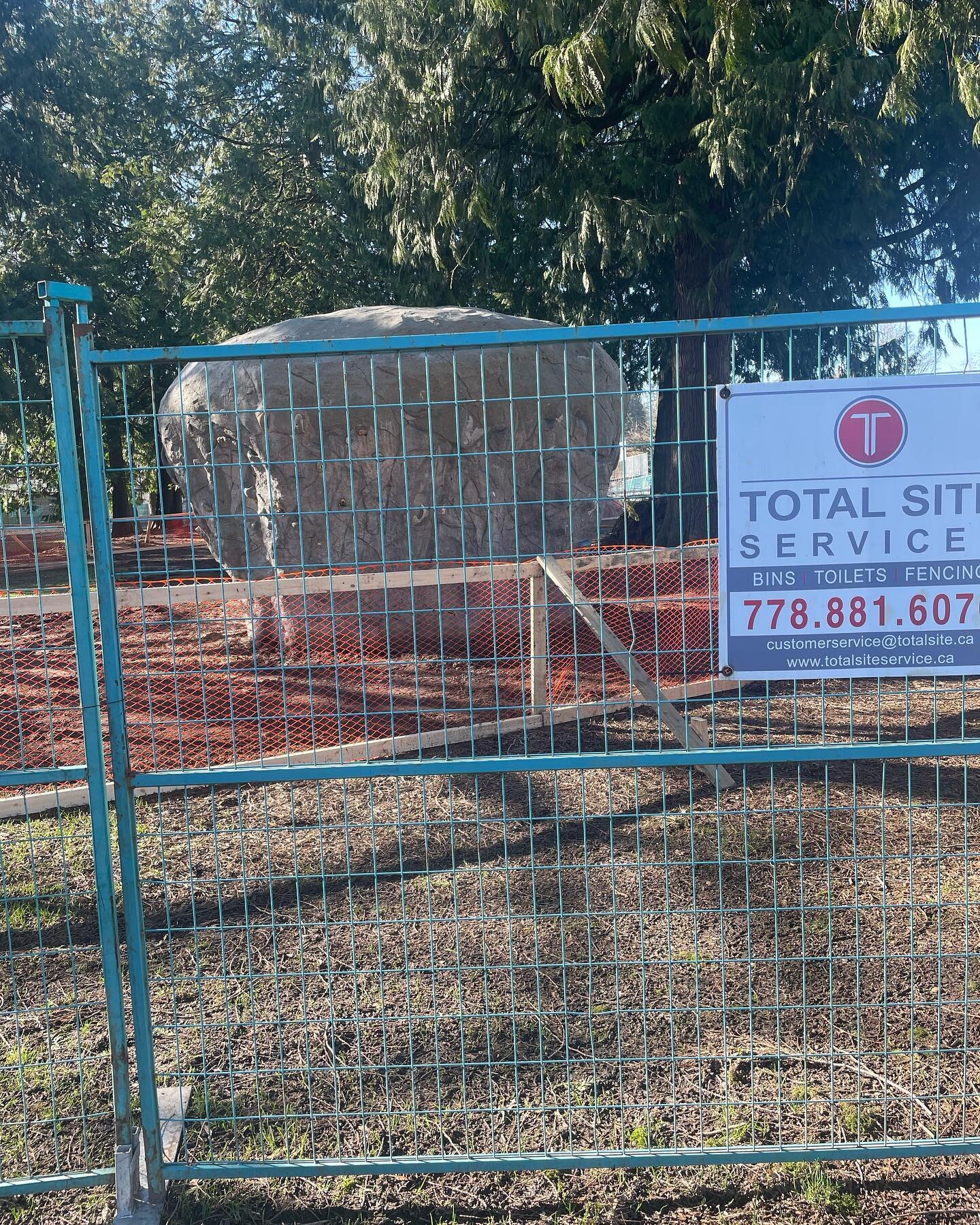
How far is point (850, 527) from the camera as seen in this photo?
2.76 m

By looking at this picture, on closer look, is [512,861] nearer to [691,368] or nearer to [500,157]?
[691,368]

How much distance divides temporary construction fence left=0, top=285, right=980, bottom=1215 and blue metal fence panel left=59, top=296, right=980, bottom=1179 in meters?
0.02

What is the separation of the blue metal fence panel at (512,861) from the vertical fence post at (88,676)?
58 millimetres

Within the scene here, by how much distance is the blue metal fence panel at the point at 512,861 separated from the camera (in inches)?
110

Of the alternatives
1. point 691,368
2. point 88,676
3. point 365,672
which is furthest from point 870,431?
point 691,368

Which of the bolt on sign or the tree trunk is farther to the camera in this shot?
the tree trunk

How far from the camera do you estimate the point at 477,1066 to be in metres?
3.40

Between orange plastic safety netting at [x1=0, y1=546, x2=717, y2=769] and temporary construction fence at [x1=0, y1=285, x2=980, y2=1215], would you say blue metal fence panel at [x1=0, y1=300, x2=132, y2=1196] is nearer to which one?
temporary construction fence at [x1=0, y1=285, x2=980, y2=1215]

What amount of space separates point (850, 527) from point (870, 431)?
10.3 inches

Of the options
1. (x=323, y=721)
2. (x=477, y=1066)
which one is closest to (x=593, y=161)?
(x=323, y=721)

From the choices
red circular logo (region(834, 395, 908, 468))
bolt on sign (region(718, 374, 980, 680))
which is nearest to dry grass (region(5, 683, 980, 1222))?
bolt on sign (region(718, 374, 980, 680))

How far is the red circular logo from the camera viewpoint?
2.71 metres

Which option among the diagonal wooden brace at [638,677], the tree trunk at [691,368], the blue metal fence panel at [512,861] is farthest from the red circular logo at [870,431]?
the tree trunk at [691,368]

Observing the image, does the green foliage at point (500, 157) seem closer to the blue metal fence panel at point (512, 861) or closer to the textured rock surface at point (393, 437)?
the textured rock surface at point (393, 437)
